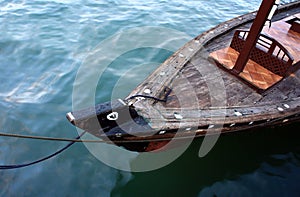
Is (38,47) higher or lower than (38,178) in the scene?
higher

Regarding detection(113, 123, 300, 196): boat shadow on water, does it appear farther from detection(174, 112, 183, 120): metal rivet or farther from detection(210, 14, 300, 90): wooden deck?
detection(174, 112, 183, 120): metal rivet

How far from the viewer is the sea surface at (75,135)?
5.34 metres

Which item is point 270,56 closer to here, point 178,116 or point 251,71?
point 251,71

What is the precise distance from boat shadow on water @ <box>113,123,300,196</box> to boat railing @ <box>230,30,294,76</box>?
1841 mm

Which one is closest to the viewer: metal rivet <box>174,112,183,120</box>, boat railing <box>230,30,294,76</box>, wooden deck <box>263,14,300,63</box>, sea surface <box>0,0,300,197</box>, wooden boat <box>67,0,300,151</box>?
wooden boat <box>67,0,300,151</box>

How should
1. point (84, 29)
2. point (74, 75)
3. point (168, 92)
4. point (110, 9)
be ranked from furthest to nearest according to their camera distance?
point (110, 9), point (84, 29), point (74, 75), point (168, 92)

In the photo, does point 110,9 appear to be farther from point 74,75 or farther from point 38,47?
point 74,75

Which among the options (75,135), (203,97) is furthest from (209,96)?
(75,135)

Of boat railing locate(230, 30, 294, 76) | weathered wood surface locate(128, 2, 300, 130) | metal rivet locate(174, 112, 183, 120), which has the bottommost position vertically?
metal rivet locate(174, 112, 183, 120)

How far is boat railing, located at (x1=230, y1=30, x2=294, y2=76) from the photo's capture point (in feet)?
18.4

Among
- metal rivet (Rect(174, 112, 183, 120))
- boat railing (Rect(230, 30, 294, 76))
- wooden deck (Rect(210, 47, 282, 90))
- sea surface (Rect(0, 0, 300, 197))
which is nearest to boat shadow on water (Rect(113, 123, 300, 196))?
sea surface (Rect(0, 0, 300, 197))

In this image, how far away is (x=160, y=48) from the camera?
9328 mm

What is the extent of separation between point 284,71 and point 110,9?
8672 mm

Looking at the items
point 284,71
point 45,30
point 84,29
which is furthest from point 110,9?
point 284,71
